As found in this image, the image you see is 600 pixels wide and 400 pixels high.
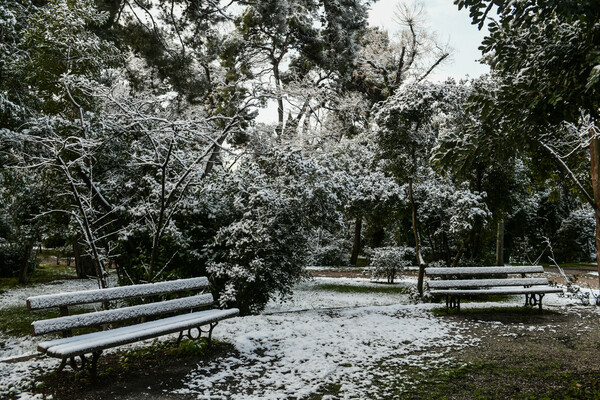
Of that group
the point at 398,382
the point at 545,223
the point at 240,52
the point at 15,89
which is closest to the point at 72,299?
the point at 398,382

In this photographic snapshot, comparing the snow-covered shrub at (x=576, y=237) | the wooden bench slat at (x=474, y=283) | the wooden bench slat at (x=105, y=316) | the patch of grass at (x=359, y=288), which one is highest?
the snow-covered shrub at (x=576, y=237)

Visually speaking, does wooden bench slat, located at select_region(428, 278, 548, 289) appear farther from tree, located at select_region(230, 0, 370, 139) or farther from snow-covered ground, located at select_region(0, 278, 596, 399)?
tree, located at select_region(230, 0, 370, 139)

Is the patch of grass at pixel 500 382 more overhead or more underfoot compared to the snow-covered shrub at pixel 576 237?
more underfoot

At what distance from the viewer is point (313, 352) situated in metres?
5.20

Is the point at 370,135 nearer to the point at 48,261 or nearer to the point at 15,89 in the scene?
the point at 15,89

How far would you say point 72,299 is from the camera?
4.07m

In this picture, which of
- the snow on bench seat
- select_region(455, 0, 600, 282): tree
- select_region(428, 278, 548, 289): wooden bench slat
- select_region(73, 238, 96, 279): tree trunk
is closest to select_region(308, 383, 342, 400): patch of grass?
the snow on bench seat

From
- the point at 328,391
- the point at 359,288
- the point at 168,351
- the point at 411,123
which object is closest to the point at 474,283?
the point at 411,123

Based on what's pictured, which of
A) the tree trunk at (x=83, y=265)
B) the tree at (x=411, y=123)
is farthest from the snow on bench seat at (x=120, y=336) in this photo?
the tree trunk at (x=83, y=265)

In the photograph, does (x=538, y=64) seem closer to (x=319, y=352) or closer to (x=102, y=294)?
(x=319, y=352)

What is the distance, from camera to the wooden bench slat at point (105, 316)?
3732 millimetres

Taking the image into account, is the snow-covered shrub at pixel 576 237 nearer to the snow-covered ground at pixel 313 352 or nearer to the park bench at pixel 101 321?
the snow-covered ground at pixel 313 352

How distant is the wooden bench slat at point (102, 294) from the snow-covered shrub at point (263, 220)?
1811 mm

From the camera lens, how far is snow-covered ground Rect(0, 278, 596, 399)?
13.3ft
